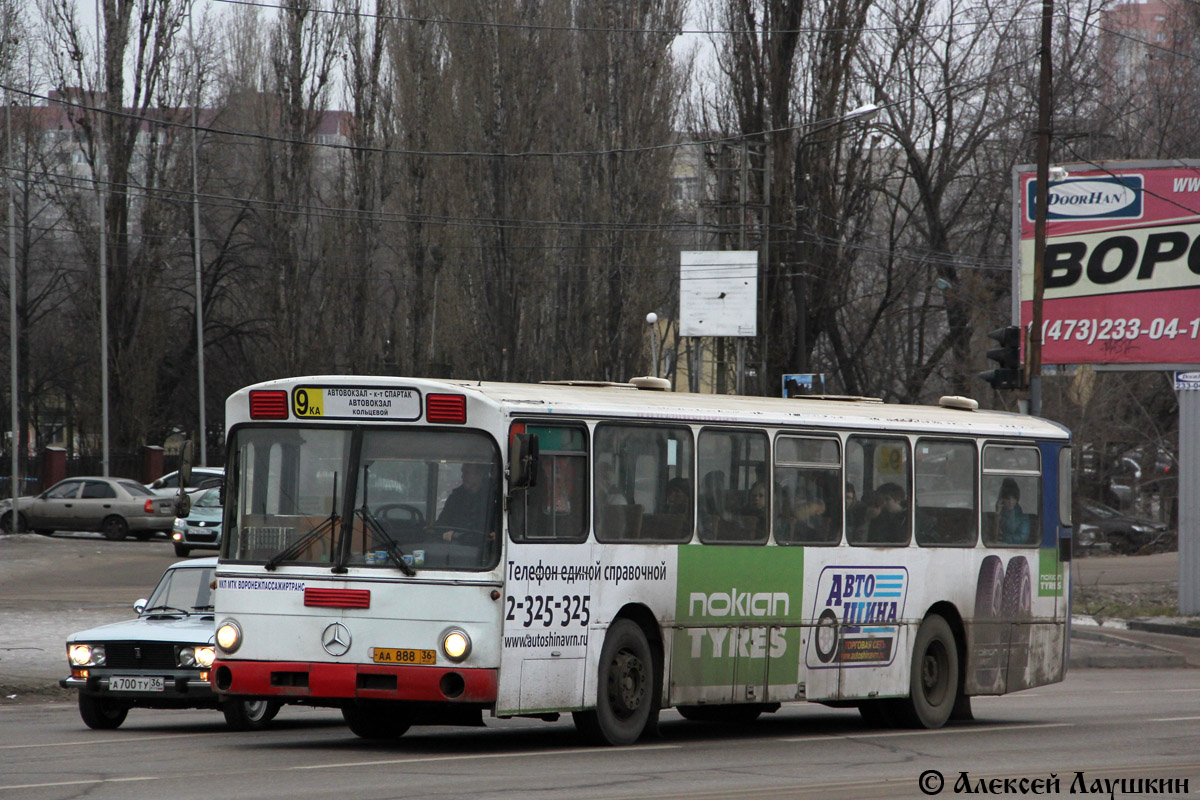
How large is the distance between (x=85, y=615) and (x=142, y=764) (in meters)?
14.0

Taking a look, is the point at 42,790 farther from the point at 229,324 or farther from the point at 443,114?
the point at 229,324

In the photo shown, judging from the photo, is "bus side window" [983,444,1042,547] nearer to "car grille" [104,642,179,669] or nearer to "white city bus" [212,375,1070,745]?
"white city bus" [212,375,1070,745]

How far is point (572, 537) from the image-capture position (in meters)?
11.5

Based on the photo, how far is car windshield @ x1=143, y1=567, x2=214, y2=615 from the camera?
14328 mm

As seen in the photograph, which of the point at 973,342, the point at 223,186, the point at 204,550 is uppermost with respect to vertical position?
the point at 223,186

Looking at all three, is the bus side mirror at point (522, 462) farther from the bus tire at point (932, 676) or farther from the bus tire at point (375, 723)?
the bus tire at point (932, 676)

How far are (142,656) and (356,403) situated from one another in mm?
3392

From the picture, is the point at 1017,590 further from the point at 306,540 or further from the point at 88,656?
the point at 88,656

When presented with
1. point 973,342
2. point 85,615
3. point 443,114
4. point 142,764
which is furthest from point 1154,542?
point 142,764

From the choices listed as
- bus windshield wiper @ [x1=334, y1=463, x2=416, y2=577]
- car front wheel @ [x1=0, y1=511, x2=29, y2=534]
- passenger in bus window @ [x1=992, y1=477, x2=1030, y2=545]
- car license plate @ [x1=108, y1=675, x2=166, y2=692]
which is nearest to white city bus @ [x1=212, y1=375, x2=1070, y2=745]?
bus windshield wiper @ [x1=334, y1=463, x2=416, y2=577]

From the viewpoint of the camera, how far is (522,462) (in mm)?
10867

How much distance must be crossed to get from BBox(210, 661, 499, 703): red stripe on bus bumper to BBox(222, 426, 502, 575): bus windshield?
661mm

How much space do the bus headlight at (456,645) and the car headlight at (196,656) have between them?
315 centimetres

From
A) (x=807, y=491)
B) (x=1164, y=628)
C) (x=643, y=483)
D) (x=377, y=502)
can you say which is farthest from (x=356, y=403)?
(x=1164, y=628)
